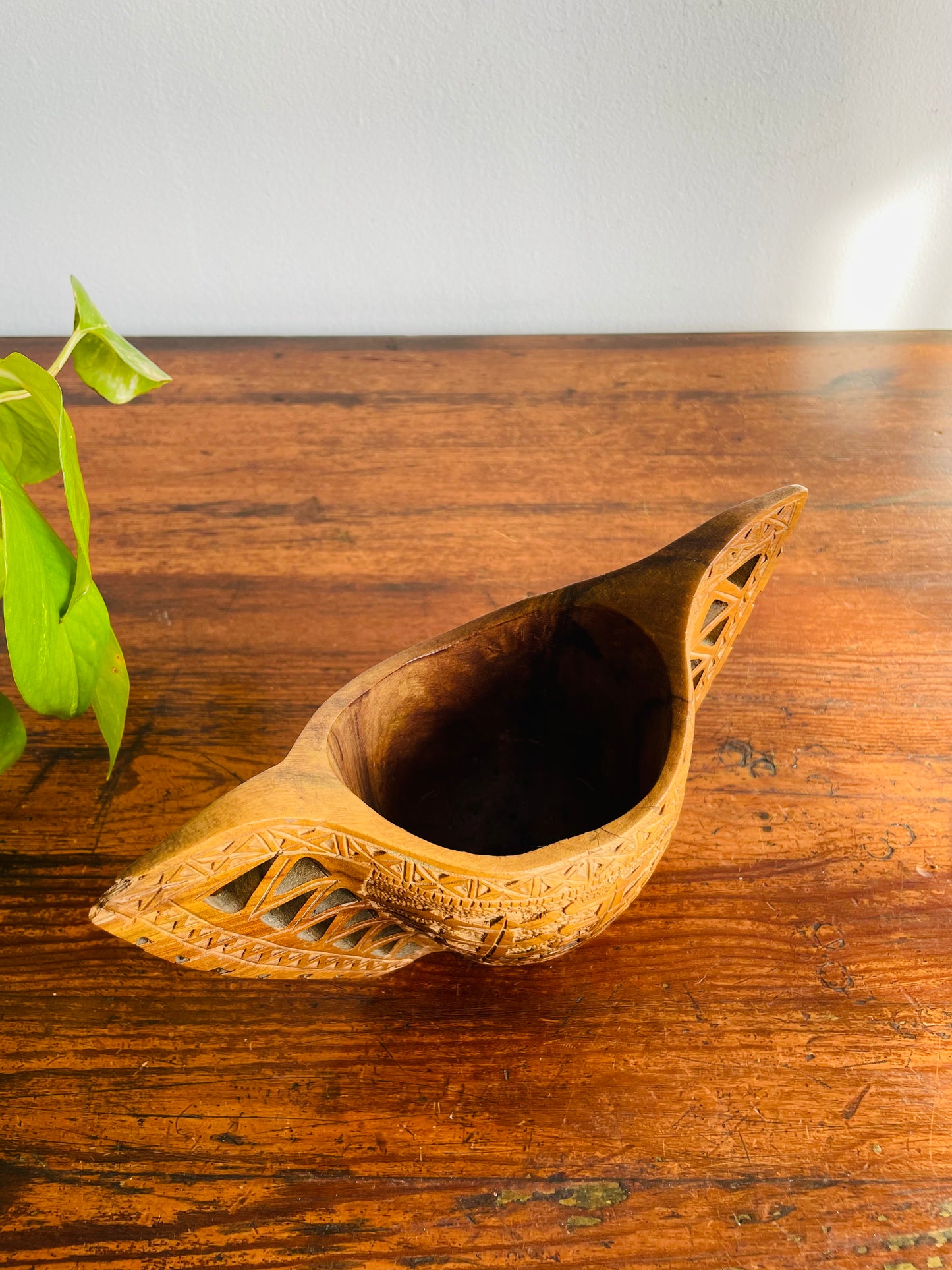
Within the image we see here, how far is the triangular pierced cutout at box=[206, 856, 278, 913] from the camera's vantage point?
1.34 ft

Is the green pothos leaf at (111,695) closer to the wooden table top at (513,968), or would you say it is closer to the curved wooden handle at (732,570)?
the wooden table top at (513,968)

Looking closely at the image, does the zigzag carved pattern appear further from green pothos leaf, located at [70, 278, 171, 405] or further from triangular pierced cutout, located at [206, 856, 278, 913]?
green pothos leaf, located at [70, 278, 171, 405]

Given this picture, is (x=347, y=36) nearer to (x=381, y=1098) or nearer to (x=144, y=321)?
(x=144, y=321)

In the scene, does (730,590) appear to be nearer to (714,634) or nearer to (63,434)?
(714,634)

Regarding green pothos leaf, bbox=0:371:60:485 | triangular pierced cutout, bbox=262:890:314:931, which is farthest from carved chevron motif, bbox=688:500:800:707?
green pothos leaf, bbox=0:371:60:485

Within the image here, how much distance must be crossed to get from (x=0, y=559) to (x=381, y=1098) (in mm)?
297

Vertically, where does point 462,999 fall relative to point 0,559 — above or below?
below

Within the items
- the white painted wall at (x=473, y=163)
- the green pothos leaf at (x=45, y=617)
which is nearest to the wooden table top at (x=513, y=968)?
the green pothos leaf at (x=45, y=617)

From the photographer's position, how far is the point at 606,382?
100 centimetres

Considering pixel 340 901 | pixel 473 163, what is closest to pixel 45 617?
pixel 340 901

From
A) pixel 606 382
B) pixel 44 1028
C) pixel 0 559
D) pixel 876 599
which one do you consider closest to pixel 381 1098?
pixel 44 1028

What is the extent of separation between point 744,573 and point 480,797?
A: 0.65ft

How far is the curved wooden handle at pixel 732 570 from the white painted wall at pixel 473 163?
2.18 feet

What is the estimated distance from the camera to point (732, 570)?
21.9 inches
